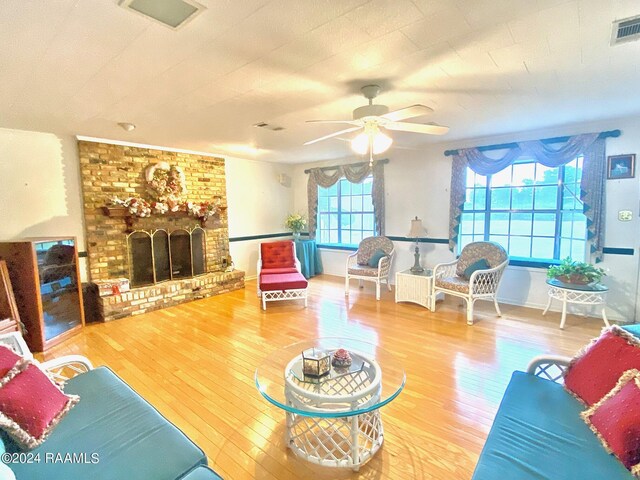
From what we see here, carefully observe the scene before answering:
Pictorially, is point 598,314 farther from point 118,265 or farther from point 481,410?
point 118,265

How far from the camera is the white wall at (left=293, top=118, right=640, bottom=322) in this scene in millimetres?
3600

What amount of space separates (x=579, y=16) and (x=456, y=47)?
1.93 feet

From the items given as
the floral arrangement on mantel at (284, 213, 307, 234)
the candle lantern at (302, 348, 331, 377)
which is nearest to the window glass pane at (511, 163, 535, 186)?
the floral arrangement on mantel at (284, 213, 307, 234)

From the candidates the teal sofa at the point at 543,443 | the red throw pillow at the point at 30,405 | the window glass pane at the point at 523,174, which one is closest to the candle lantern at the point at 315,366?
the teal sofa at the point at 543,443

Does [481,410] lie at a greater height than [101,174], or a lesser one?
lesser

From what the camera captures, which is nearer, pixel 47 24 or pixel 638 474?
pixel 638 474

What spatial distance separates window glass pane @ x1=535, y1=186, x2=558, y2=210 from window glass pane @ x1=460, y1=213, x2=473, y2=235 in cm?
84

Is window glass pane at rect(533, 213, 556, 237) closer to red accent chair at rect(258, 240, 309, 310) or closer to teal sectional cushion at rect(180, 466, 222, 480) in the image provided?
red accent chair at rect(258, 240, 309, 310)

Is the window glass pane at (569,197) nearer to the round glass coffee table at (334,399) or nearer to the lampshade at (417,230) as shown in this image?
the lampshade at (417,230)

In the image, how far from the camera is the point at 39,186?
3.73 meters

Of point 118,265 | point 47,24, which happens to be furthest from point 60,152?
point 47,24

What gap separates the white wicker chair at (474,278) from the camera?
3814 millimetres

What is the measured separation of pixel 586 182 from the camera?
376 cm

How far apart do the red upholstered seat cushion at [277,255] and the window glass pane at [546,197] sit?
3630 mm
